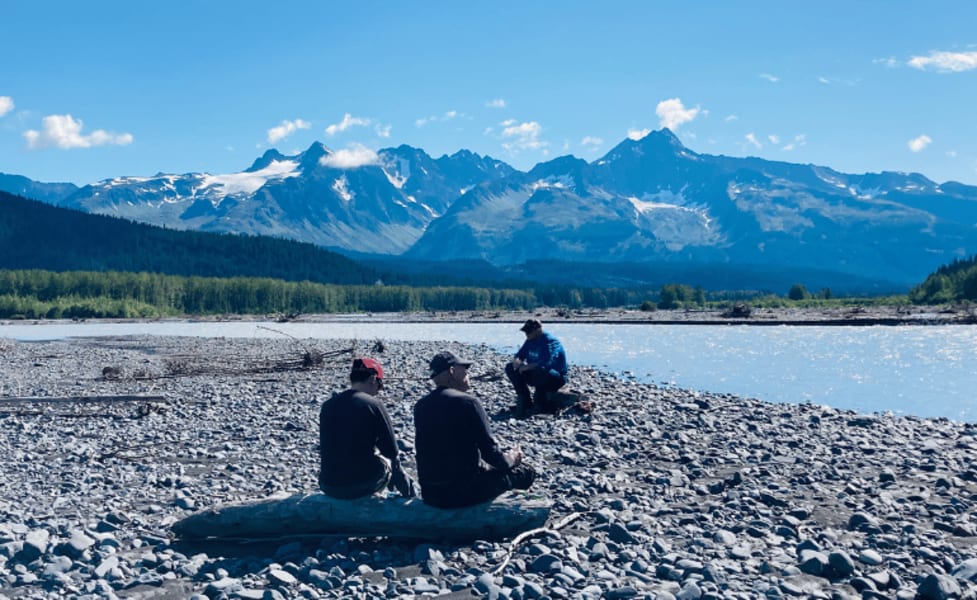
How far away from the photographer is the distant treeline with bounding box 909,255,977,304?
110188mm

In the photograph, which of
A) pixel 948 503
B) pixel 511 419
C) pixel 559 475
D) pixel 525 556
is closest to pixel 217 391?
pixel 511 419

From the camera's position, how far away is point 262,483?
591 inches

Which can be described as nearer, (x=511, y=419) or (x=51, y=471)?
(x=51, y=471)

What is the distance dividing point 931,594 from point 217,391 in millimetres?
24788

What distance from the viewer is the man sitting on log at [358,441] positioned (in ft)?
36.5

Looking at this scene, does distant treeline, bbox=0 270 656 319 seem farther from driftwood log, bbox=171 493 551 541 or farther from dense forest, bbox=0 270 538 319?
driftwood log, bbox=171 493 551 541

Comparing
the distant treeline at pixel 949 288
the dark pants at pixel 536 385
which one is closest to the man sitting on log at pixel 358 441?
the dark pants at pixel 536 385

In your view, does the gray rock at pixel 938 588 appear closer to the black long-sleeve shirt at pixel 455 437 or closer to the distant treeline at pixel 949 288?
the black long-sleeve shirt at pixel 455 437

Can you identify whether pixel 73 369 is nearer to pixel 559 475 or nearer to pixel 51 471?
pixel 51 471

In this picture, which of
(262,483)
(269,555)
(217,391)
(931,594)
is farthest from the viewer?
(217,391)

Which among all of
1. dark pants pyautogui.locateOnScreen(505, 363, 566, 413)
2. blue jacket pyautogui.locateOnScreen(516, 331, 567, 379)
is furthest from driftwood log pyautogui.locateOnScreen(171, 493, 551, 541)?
dark pants pyautogui.locateOnScreen(505, 363, 566, 413)

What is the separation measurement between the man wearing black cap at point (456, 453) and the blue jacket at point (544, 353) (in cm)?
1029

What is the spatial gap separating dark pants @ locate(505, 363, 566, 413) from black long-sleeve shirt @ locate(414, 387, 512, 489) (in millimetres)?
10858

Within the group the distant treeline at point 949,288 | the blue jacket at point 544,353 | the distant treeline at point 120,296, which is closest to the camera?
the blue jacket at point 544,353
